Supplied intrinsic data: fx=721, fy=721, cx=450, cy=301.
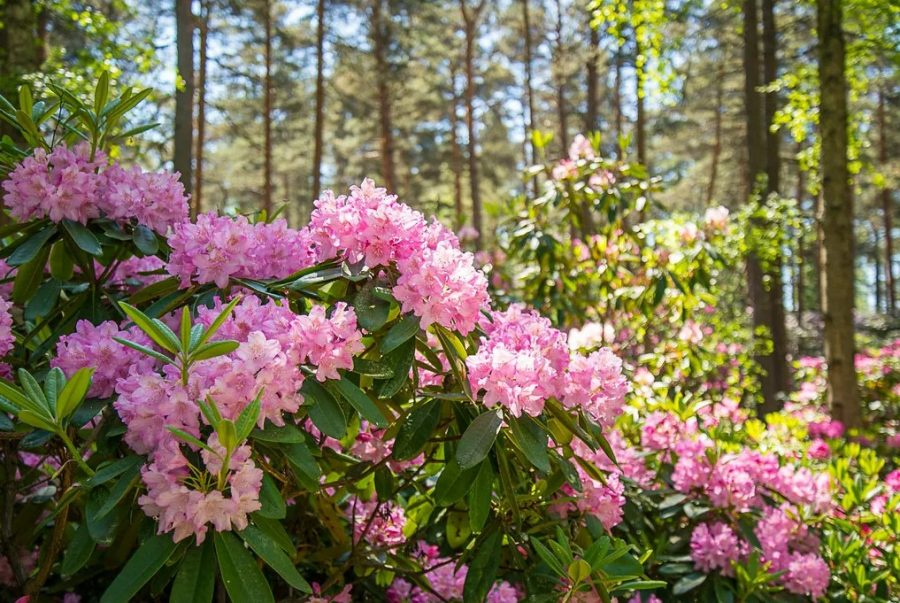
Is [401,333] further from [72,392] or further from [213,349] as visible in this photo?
[72,392]

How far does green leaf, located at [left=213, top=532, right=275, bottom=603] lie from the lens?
40.8 inches

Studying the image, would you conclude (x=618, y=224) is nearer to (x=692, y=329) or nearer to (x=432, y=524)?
(x=692, y=329)

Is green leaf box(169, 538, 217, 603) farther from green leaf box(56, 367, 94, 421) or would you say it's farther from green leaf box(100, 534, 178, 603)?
green leaf box(56, 367, 94, 421)

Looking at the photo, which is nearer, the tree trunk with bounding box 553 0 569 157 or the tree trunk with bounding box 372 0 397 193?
the tree trunk with bounding box 372 0 397 193

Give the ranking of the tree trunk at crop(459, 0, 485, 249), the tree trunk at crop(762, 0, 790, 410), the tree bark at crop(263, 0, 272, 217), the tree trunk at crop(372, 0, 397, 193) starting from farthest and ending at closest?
the tree trunk at crop(372, 0, 397, 193)
the tree trunk at crop(459, 0, 485, 249)
the tree bark at crop(263, 0, 272, 217)
the tree trunk at crop(762, 0, 790, 410)

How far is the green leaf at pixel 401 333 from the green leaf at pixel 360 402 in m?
0.09

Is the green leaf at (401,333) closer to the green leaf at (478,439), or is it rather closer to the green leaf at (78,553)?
the green leaf at (478,439)

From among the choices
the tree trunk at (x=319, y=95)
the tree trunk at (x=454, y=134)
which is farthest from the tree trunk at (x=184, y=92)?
the tree trunk at (x=454, y=134)

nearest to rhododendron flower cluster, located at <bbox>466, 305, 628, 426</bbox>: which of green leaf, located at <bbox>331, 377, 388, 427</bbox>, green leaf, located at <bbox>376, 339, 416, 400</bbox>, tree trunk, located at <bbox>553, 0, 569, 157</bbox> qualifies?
green leaf, located at <bbox>376, 339, 416, 400</bbox>

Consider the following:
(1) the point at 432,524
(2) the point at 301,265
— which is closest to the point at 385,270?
(2) the point at 301,265

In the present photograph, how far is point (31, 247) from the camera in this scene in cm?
161

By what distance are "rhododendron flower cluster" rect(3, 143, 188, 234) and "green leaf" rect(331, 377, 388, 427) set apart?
753 millimetres

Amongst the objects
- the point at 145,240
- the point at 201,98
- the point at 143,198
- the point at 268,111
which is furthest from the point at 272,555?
the point at 268,111

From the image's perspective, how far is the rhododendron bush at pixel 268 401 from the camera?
108cm
